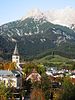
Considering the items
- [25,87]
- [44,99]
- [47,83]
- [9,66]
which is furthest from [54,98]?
[9,66]

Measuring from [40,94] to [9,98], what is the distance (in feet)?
11.7

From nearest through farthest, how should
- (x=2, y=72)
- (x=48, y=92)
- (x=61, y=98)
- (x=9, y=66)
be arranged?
(x=61, y=98), (x=48, y=92), (x=2, y=72), (x=9, y=66)

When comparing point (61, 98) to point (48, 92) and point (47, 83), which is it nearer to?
Result: point (48, 92)

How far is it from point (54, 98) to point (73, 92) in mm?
2193

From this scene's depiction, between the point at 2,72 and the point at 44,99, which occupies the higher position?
the point at 2,72

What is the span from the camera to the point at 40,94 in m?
46.7

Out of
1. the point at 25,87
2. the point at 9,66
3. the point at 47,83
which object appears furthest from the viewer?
the point at 9,66

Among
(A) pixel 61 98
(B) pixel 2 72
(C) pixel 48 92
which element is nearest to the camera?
(A) pixel 61 98

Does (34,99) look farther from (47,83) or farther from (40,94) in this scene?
(47,83)

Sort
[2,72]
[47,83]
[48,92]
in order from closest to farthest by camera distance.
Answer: [48,92] → [47,83] → [2,72]

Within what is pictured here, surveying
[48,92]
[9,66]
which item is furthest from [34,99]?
[9,66]

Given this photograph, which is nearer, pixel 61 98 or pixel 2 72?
pixel 61 98

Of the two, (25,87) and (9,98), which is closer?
(9,98)

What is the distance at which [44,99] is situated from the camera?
4581 cm
